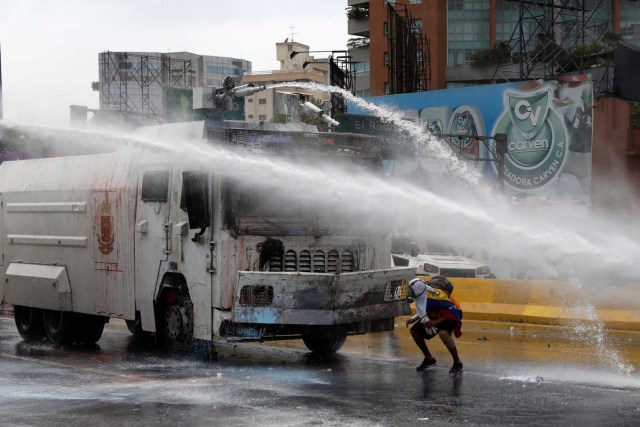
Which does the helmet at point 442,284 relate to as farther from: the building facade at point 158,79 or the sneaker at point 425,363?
the building facade at point 158,79

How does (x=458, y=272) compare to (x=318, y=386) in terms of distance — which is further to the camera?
(x=458, y=272)

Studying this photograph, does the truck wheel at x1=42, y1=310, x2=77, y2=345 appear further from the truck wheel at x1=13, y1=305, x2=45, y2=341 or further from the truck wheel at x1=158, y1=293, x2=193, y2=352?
the truck wheel at x1=158, y1=293, x2=193, y2=352

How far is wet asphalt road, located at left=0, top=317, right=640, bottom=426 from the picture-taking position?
30.7 feet

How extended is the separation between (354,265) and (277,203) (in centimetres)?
124

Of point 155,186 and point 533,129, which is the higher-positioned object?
point 533,129

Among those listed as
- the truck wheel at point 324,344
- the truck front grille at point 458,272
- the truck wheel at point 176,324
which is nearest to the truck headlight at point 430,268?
the truck front grille at point 458,272

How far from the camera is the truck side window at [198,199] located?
12.2 m

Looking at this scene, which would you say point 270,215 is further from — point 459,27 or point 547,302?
point 459,27

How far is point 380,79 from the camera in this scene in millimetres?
76312

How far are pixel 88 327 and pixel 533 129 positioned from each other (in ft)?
88.7

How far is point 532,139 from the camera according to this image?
39406mm

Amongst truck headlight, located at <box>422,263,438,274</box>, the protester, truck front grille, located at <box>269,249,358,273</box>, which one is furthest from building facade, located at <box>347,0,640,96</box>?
the protester

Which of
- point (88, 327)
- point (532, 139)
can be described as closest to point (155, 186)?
point (88, 327)

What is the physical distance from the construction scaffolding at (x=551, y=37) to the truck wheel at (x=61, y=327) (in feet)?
91.0
